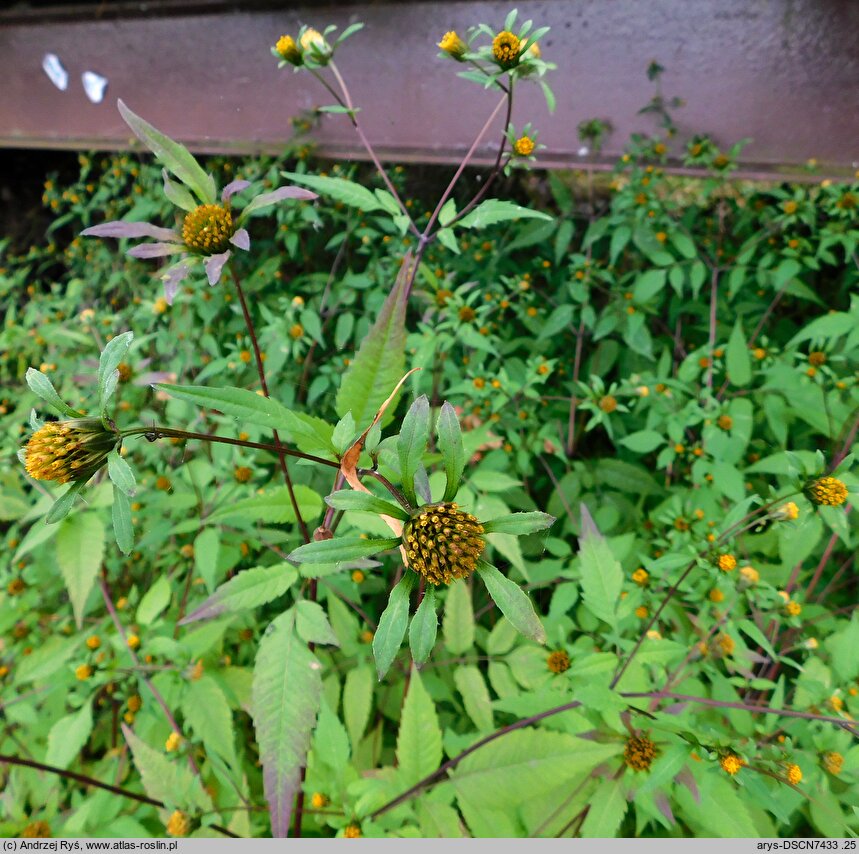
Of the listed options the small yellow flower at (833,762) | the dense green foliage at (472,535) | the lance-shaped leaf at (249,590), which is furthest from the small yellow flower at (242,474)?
the small yellow flower at (833,762)

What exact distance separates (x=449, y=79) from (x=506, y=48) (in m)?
1.29

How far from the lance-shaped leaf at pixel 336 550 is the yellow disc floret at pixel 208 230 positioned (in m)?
0.44

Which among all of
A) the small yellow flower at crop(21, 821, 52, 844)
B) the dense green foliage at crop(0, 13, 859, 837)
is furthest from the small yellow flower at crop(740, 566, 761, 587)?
the small yellow flower at crop(21, 821, 52, 844)

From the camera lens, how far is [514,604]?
0.50 meters

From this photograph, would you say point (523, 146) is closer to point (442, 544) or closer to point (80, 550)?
point (442, 544)

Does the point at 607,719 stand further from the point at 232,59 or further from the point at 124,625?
the point at 232,59

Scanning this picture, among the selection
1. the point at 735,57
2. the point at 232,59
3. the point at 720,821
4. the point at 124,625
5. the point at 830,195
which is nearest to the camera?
the point at 720,821

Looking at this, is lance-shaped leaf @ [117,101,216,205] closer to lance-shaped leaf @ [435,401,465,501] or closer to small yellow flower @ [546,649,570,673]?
lance-shaped leaf @ [435,401,465,501]

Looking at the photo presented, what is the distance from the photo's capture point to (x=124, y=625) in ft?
3.82

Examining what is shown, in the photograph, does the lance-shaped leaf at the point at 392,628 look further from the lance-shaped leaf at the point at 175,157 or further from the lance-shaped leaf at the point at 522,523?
the lance-shaped leaf at the point at 175,157

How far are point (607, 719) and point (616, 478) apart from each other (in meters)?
0.64

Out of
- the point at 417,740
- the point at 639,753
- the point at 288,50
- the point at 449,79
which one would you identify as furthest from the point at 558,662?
the point at 449,79

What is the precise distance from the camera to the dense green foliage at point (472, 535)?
2.39 ft

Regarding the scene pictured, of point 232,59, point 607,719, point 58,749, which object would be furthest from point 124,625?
point 232,59
